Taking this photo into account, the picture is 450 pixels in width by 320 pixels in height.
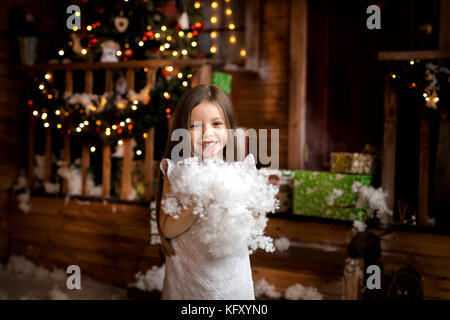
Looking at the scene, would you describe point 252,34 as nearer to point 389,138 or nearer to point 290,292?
point 389,138

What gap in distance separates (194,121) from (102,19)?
339 cm

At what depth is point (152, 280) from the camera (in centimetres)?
420

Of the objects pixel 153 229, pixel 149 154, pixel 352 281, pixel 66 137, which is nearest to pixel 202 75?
pixel 149 154

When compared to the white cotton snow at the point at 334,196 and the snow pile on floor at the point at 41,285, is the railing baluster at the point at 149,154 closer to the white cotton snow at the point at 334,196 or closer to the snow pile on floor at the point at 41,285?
the snow pile on floor at the point at 41,285

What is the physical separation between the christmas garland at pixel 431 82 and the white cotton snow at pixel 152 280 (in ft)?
8.19

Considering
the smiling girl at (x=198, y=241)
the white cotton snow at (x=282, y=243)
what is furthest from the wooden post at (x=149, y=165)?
the smiling girl at (x=198, y=241)

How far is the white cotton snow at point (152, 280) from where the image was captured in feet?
13.6

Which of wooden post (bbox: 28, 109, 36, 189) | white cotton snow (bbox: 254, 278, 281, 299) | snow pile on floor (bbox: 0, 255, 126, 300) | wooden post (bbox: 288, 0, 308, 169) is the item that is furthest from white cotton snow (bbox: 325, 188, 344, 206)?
wooden post (bbox: 28, 109, 36, 189)

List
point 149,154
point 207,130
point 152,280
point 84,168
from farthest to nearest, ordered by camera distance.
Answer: point 84,168
point 149,154
point 152,280
point 207,130

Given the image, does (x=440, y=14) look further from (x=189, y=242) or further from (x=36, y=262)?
(x=36, y=262)

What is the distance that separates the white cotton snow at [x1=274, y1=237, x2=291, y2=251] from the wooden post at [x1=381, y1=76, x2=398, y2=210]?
0.91 metres

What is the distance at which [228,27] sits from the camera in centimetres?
620

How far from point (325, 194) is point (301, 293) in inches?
40.1
